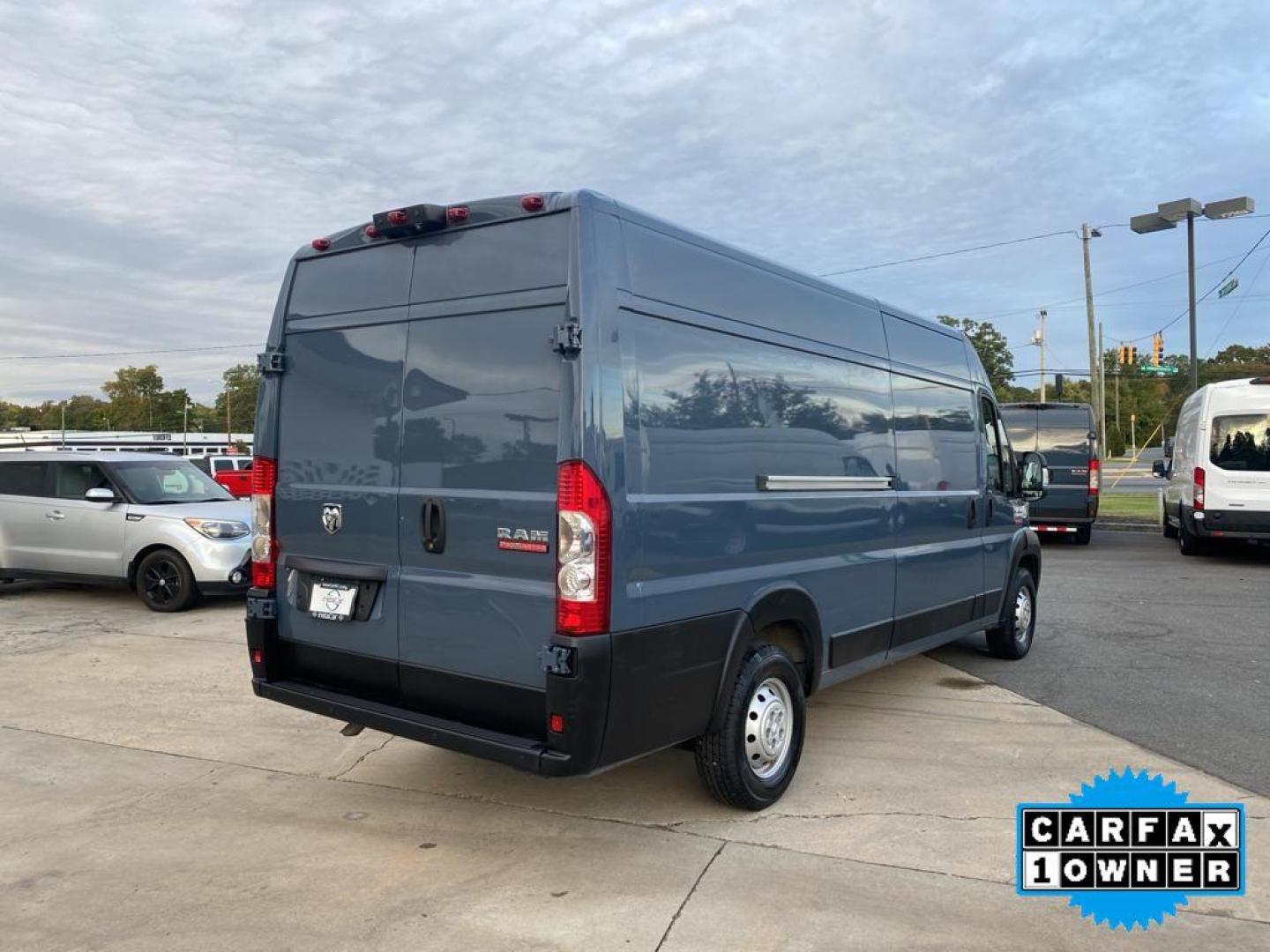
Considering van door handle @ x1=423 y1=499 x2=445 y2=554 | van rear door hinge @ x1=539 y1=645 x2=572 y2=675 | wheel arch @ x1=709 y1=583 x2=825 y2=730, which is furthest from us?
wheel arch @ x1=709 y1=583 x2=825 y2=730

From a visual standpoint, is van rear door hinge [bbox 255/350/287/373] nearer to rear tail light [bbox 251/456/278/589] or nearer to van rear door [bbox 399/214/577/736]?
rear tail light [bbox 251/456/278/589]

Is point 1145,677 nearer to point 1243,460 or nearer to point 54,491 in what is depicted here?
point 1243,460

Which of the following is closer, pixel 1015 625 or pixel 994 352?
pixel 1015 625

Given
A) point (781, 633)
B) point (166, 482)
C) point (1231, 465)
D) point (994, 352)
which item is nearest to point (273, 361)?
point (781, 633)

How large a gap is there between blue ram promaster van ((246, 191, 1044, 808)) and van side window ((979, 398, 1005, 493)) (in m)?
2.02

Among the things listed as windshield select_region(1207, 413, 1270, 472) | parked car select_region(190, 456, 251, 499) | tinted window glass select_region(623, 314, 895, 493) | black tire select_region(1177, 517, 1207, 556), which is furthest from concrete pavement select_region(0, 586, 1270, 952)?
parked car select_region(190, 456, 251, 499)

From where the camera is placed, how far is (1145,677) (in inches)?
264

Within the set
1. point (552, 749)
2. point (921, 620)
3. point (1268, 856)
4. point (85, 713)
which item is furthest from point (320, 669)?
point (1268, 856)

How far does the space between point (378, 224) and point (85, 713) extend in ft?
12.8

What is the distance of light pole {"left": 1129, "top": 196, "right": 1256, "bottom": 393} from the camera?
74.2 feet

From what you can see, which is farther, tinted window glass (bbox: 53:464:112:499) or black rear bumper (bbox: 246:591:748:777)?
tinted window glass (bbox: 53:464:112:499)

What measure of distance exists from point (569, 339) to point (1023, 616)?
550cm

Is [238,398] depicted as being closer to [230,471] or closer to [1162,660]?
[230,471]

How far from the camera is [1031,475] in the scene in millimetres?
7246
